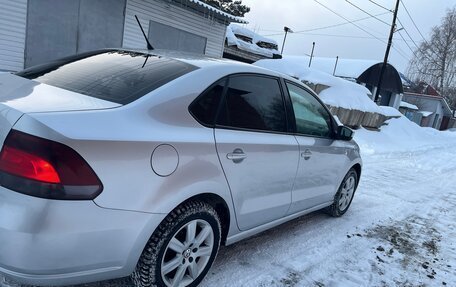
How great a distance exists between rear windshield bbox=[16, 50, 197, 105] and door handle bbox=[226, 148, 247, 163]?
2.13 ft

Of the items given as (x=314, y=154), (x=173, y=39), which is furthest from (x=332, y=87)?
(x=314, y=154)

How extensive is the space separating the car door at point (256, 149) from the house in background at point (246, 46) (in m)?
18.7

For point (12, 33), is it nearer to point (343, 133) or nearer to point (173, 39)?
point (173, 39)

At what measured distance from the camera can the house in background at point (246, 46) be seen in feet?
71.8

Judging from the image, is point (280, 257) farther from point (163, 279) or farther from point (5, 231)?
point (5, 231)

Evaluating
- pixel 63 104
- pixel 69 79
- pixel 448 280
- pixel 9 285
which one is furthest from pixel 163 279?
pixel 448 280

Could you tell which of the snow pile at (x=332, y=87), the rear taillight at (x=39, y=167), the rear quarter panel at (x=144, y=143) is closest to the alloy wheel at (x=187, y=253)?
the rear quarter panel at (x=144, y=143)

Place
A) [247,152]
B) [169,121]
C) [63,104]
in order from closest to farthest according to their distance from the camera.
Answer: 1. [63,104]
2. [169,121]
3. [247,152]

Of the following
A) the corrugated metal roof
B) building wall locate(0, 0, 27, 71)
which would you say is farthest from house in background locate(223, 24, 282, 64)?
building wall locate(0, 0, 27, 71)

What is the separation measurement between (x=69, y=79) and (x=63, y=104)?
0.60 meters

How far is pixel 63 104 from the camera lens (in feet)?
7.07

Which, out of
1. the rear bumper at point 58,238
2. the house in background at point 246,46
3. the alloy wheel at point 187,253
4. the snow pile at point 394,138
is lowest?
the snow pile at point 394,138

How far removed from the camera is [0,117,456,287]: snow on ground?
126 inches

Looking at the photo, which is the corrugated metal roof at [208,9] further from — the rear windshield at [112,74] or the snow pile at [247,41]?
the rear windshield at [112,74]
